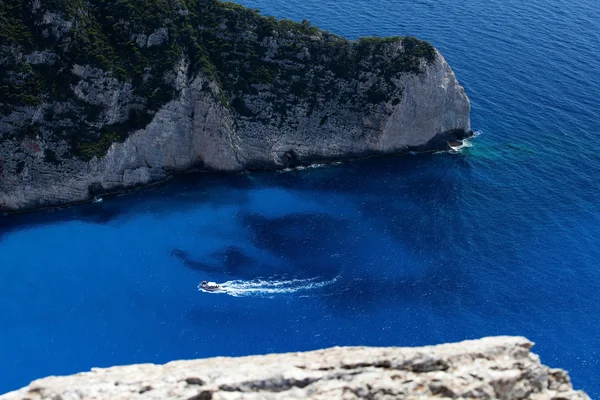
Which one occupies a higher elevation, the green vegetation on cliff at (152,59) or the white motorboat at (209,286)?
the green vegetation on cliff at (152,59)

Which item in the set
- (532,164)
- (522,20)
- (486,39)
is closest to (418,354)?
(532,164)

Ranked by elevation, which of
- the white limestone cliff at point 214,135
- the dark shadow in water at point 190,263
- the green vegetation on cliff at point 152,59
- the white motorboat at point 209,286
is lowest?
the white motorboat at point 209,286

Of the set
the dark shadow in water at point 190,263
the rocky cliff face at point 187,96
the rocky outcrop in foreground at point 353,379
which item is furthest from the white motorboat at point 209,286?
the rocky outcrop in foreground at point 353,379

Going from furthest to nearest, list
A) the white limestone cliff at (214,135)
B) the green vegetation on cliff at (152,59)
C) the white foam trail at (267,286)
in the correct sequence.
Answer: the green vegetation on cliff at (152,59) → the white limestone cliff at (214,135) → the white foam trail at (267,286)

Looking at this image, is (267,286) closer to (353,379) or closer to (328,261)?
(328,261)

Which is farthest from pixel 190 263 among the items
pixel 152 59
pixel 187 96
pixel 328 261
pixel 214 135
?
pixel 152 59

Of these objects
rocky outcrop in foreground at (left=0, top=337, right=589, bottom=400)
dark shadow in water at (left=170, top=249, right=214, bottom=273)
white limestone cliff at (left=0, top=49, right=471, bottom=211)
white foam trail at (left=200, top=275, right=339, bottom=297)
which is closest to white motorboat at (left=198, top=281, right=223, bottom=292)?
white foam trail at (left=200, top=275, right=339, bottom=297)

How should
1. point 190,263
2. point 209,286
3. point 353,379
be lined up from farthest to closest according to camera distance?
point 190,263
point 209,286
point 353,379

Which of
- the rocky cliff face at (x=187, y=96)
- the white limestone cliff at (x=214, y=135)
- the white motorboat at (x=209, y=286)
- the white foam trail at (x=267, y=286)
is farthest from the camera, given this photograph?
the rocky cliff face at (x=187, y=96)

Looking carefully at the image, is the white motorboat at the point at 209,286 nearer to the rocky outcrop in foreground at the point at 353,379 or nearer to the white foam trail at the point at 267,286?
the white foam trail at the point at 267,286
